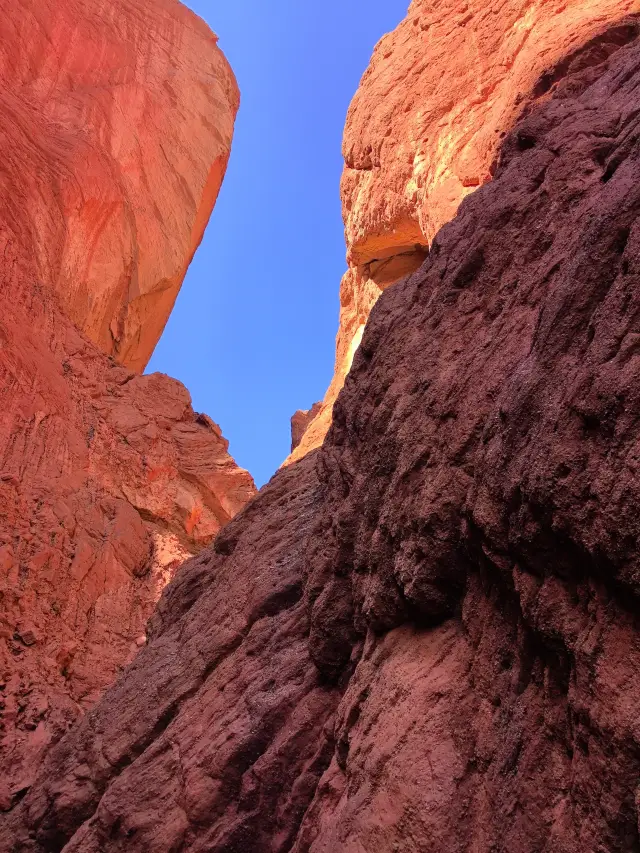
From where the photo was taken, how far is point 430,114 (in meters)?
13.4

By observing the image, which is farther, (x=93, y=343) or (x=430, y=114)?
(x=93, y=343)

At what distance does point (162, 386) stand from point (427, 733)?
613 inches

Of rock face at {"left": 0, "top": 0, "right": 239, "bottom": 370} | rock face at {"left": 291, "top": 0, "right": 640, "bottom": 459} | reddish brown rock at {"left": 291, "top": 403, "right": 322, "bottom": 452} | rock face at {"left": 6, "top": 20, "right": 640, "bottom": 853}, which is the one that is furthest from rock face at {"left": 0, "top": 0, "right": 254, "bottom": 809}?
reddish brown rock at {"left": 291, "top": 403, "right": 322, "bottom": 452}

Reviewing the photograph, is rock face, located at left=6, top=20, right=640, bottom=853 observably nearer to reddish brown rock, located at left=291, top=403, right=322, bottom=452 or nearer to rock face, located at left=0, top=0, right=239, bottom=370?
rock face, located at left=0, top=0, right=239, bottom=370

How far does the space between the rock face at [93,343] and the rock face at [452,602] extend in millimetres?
3582

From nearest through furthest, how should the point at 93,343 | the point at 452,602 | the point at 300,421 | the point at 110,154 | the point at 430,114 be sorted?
the point at 452,602, the point at 430,114, the point at 93,343, the point at 110,154, the point at 300,421

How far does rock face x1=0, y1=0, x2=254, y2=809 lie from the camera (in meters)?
12.5

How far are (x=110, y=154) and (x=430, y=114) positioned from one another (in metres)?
10.5

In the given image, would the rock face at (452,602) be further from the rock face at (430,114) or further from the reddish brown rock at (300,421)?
the reddish brown rock at (300,421)

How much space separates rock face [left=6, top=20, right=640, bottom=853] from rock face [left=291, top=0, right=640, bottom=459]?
48.6 inches

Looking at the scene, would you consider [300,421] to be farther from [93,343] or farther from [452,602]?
[452,602]

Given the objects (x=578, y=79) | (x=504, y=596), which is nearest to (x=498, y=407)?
(x=504, y=596)

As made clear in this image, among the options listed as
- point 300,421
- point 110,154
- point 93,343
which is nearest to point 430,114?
point 93,343

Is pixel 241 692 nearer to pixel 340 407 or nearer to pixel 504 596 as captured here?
pixel 340 407
